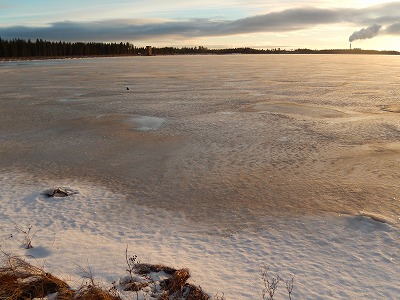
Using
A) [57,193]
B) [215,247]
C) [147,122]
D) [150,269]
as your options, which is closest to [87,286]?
[150,269]

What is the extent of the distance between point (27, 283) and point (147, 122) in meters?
8.04

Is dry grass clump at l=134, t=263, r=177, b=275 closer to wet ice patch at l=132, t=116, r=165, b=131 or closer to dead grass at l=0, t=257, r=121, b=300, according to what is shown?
dead grass at l=0, t=257, r=121, b=300

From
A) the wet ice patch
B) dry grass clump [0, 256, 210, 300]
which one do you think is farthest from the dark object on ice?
the wet ice patch

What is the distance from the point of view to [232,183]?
270 inches

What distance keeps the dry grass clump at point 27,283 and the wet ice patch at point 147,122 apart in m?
6.94

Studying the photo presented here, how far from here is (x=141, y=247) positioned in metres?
4.80

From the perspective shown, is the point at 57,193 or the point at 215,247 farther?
the point at 57,193

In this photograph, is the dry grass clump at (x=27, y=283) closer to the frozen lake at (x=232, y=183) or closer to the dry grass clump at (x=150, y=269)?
the dry grass clump at (x=150, y=269)

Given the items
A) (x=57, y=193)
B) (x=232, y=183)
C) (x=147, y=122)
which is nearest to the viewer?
(x=57, y=193)

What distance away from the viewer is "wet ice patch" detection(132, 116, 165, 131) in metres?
11.0

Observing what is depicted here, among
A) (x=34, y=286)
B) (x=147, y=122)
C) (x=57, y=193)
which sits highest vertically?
(x=147, y=122)

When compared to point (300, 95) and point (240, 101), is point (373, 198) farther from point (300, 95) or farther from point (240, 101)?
point (300, 95)

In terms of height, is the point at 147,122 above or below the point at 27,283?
above

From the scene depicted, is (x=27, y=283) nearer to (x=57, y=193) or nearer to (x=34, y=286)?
(x=34, y=286)
